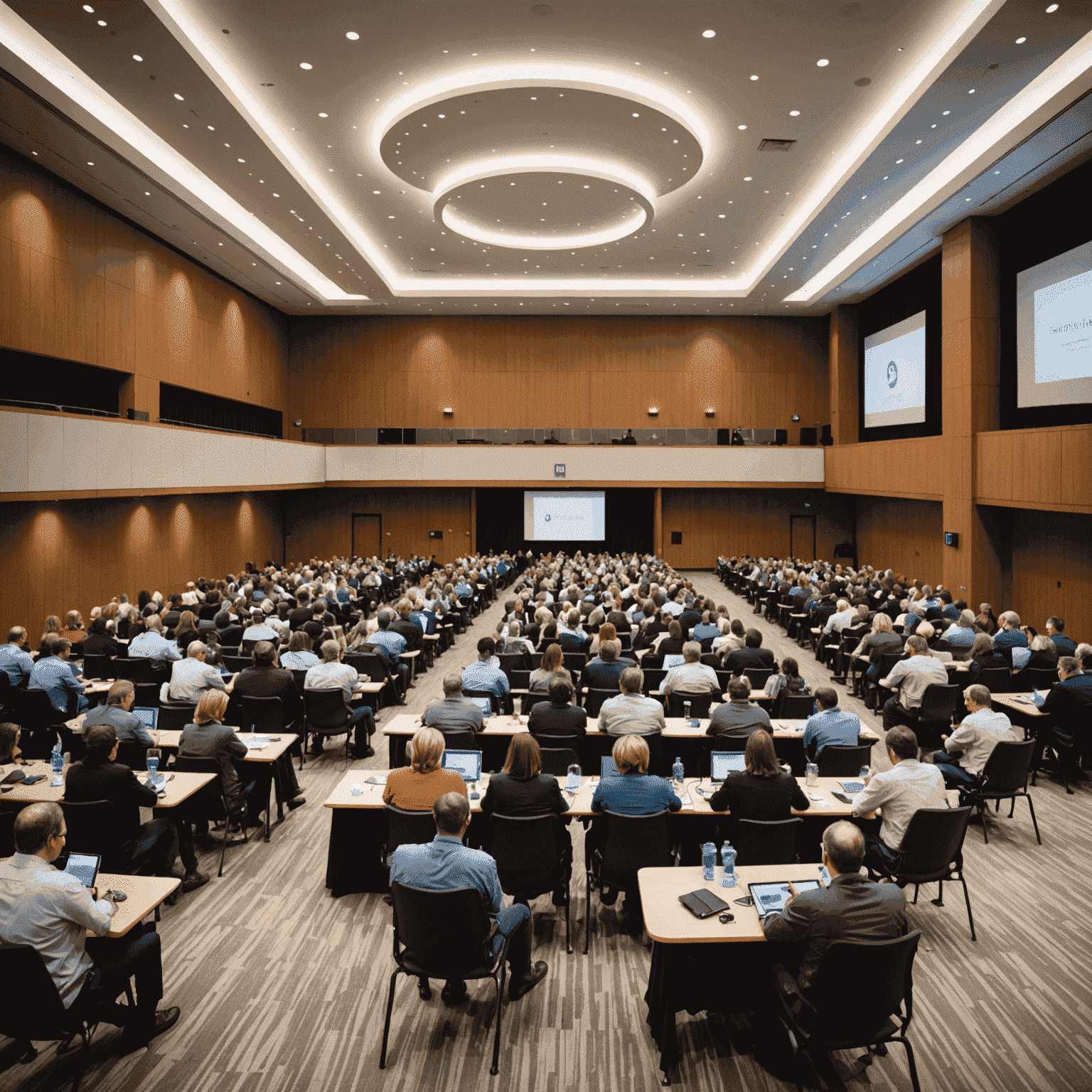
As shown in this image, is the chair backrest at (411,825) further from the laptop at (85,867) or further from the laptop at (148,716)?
the laptop at (148,716)

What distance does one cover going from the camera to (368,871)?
5402 mm

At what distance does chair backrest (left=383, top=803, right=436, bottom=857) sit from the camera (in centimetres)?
440

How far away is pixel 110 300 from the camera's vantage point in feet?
49.2

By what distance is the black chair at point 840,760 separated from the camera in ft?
18.3

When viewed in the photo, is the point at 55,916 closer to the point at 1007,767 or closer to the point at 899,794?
the point at 899,794

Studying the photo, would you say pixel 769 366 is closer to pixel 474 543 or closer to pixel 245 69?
pixel 474 543

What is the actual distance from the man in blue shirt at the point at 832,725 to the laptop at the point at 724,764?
37.8 inches

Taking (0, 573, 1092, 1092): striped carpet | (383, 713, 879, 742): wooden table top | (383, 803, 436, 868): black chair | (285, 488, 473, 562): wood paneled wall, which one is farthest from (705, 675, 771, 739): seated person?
(285, 488, 473, 562): wood paneled wall

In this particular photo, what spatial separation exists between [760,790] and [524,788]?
1408mm

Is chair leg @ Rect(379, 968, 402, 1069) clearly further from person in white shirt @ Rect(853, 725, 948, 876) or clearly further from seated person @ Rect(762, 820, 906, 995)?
person in white shirt @ Rect(853, 725, 948, 876)

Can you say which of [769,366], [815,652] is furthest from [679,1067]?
[769,366]

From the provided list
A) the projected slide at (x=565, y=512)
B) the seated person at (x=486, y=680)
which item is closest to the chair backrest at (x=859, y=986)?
the seated person at (x=486, y=680)

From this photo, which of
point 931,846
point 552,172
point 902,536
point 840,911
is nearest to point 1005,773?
point 931,846

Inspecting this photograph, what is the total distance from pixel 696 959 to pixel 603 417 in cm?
2211
